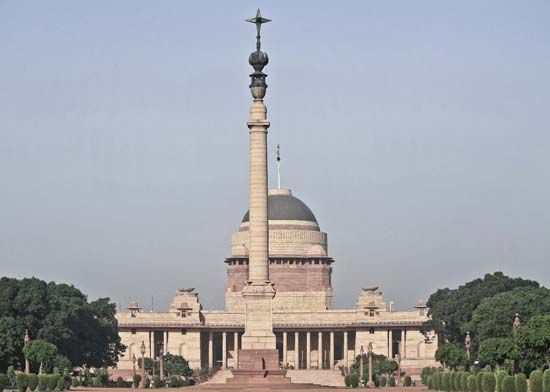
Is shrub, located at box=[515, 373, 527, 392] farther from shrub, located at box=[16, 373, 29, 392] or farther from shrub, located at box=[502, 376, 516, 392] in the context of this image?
shrub, located at box=[16, 373, 29, 392]

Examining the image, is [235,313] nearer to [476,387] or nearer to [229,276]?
[229,276]

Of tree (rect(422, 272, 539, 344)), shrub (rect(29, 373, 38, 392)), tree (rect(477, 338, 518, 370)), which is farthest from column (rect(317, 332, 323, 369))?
shrub (rect(29, 373, 38, 392))

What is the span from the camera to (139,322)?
18700 centimetres

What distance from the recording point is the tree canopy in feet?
397

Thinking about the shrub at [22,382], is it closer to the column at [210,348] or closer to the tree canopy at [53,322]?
the tree canopy at [53,322]

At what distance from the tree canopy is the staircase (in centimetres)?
1741

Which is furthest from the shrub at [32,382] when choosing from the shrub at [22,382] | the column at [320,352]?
the column at [320,352]

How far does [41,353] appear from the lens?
Result: 117062 mm

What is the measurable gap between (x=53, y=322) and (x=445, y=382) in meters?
38.7

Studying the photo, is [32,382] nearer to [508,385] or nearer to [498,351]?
[498,351]

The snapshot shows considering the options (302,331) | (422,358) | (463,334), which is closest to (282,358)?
(302,331)

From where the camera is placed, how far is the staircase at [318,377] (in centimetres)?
15475

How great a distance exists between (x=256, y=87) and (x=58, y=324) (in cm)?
2711

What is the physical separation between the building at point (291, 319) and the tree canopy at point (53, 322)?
33114 mm
